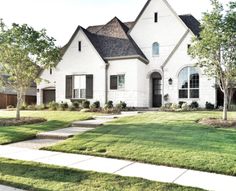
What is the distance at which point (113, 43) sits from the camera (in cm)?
2717

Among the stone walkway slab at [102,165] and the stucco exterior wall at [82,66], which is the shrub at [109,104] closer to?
the stucco exterior wall at [82,66]

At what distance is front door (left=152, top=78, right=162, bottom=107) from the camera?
26.9m

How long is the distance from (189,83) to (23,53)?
1341 centimetres

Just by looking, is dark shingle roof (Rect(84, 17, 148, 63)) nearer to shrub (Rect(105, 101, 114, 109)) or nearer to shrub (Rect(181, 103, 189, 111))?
shrub (Rect(105, 101, 114, 109))

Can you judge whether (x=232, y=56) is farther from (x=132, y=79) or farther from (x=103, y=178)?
(x=132, y=79)

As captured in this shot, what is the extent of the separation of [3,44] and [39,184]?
38.6 ft

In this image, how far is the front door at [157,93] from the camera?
88.2 feet

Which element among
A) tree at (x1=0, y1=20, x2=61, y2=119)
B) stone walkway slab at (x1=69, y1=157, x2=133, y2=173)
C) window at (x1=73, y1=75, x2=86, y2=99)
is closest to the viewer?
stone walkway slab at (x1=69, y1=157, x2=133, y2=173)

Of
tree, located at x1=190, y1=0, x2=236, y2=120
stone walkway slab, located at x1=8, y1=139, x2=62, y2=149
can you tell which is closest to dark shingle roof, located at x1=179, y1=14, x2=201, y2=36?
tree, located at x1=190, y1=0, x2=236, y2=120

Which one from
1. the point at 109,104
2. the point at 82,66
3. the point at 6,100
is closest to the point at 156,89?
the point at 109,104

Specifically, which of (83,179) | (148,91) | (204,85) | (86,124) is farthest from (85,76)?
(83,179)

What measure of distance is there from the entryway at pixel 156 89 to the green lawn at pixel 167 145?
45.1 feet

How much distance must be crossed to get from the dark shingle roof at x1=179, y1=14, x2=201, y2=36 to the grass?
21.1 m

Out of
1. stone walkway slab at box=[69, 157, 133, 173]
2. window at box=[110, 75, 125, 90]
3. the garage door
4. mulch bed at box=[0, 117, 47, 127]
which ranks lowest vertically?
stone walkway slab at box=[69, 157, 133, 173]
